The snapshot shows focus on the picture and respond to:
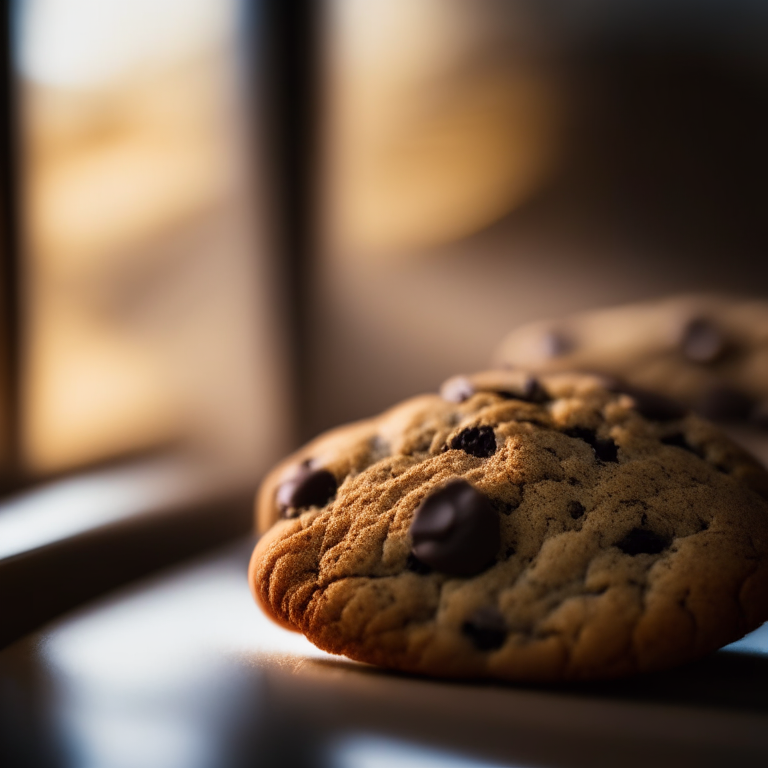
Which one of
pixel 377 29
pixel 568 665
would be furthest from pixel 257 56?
pixel 568 665

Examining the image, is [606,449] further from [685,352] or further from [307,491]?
[685,352]

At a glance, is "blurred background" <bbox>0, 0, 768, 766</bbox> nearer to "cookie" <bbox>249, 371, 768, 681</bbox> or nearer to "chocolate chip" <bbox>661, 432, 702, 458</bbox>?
"cookie" <bbox>249, 371, 768, 681</bbox>

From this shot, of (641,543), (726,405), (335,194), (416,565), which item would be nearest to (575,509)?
(641,543)

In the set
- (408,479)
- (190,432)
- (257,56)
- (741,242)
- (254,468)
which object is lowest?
(254,468)

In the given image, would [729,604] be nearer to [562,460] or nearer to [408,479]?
[562,460]

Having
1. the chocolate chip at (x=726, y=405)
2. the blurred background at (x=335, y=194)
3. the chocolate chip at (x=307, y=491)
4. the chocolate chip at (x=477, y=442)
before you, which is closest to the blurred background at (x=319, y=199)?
the blurred background at (x=335, y=194)

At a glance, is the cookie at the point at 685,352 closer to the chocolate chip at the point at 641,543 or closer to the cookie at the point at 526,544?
the cookie at the point at 526,544

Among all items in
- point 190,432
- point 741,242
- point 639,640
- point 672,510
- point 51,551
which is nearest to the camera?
point 639,640
